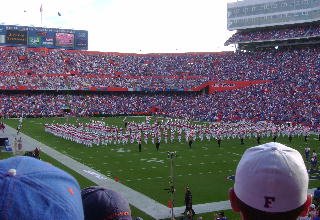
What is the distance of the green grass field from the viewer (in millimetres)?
14962

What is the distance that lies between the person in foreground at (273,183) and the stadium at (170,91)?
20895mm

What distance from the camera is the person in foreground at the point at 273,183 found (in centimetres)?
159

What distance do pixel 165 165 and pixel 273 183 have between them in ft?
61.4

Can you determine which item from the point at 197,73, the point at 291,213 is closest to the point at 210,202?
the point at 291,213

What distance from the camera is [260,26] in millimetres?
63531

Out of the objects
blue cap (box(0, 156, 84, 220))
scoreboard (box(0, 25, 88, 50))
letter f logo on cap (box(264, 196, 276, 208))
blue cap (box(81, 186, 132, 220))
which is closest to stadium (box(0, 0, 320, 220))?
scoreboard (box(0, 25, 88, 50))

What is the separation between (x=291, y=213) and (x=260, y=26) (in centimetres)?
6544

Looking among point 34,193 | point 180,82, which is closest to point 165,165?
point 34,193

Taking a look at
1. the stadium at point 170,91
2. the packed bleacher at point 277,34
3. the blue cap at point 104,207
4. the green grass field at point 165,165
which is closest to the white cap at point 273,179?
the blue cap at point 104,207

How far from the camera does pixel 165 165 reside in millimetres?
20125

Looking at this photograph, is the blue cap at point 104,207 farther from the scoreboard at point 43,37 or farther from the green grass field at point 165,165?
the scoreboard at point 43,37

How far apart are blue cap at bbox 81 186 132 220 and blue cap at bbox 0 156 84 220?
1.44 ft

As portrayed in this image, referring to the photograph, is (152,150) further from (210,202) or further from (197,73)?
(197,73)

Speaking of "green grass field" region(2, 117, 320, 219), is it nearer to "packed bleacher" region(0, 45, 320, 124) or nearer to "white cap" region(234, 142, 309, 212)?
"white cap" region(234, 142, 309, 212)
